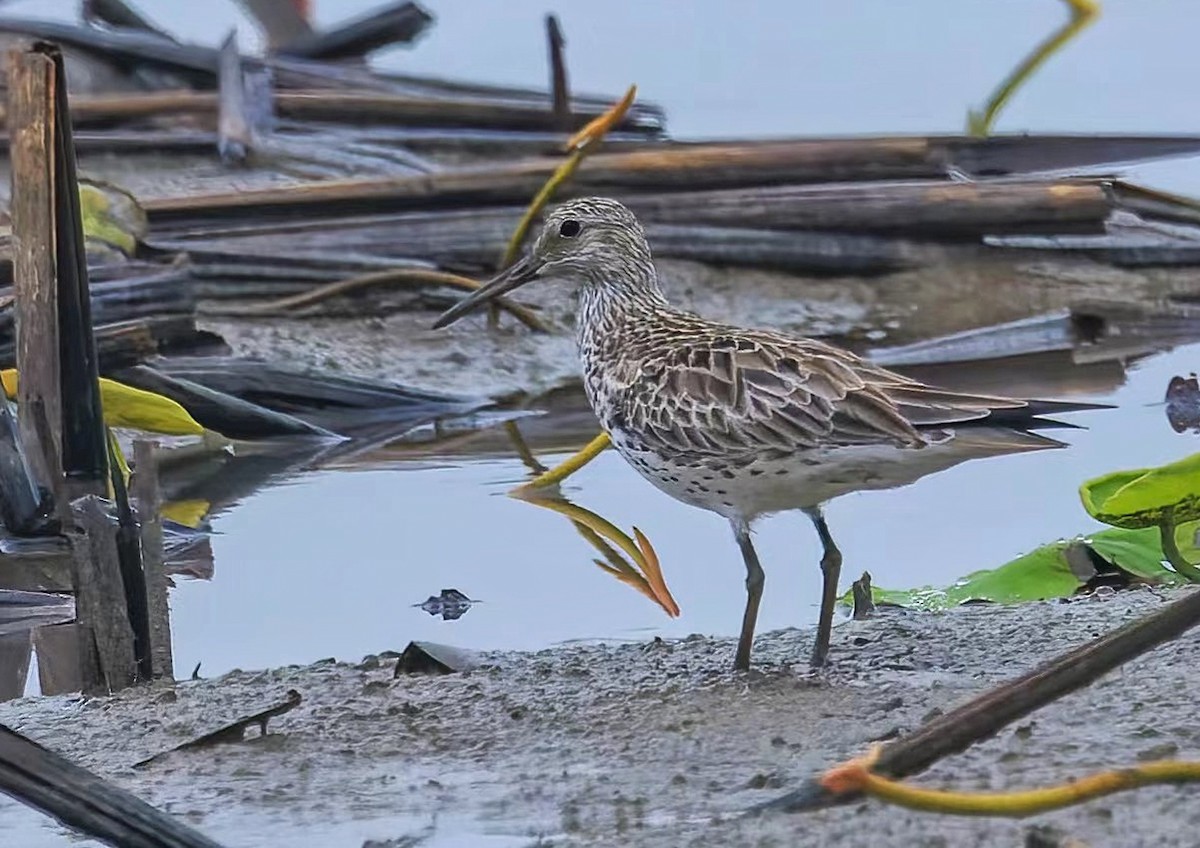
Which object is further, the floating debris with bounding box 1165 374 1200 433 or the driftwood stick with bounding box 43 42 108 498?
the floating debris with bounding box 1165 374 1200 433

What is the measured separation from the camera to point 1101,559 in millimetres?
5414

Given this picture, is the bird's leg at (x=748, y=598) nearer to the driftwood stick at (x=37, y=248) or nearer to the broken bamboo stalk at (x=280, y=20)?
the driftwood stick at (x=37, y=248)

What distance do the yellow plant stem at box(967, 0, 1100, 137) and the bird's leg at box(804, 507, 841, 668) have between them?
465 centimetres

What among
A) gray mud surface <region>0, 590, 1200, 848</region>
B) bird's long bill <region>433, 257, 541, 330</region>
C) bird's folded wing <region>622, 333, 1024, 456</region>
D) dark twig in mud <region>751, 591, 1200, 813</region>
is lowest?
gray mud surface <region>0, 590, 1200, 848</region>

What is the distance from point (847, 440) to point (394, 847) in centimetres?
134

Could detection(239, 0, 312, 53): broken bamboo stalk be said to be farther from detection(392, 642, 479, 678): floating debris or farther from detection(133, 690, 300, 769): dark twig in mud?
detection(133, 690, 300, 769): dark twig in mud

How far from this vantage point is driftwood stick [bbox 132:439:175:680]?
463cm

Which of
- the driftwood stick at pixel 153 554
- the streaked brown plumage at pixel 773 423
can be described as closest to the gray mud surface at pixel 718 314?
the streaked brown plumage at pixel 773 423

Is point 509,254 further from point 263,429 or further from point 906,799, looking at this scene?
point 906,799

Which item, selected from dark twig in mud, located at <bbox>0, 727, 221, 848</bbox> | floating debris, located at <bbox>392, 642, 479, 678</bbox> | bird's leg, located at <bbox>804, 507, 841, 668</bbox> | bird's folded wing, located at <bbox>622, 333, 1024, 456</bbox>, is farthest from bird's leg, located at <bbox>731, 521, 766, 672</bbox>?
dark twig in mud, located at <bbox>0, 727, 221, 848</bbox>

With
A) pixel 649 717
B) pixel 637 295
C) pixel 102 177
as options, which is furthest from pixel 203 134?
pixel 649 717

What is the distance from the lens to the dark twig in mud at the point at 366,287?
8.00m

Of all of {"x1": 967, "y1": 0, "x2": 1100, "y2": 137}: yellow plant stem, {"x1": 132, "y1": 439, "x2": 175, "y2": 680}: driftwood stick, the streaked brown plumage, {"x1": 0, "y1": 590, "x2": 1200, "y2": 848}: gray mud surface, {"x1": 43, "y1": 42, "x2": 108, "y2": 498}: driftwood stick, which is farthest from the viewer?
{"x1": 967, "y1": 0, "x2": 1100, "y2": 137}: yellow plant stem

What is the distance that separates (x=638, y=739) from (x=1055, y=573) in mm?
1707
